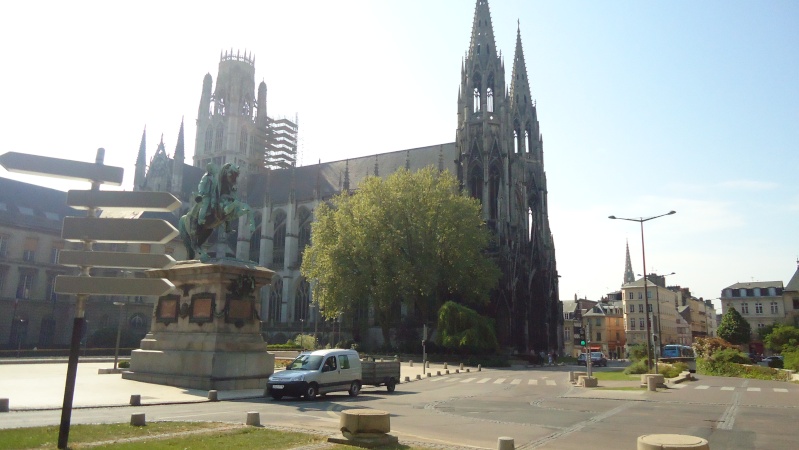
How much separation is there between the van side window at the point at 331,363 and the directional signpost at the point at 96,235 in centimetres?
1069

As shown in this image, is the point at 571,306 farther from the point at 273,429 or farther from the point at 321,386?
the point at 273,429

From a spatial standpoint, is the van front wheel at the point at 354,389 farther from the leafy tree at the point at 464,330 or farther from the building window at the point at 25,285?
the building window at the point at 25,285

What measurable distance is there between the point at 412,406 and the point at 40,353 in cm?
3843

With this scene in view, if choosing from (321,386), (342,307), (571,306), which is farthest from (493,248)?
(571,306)

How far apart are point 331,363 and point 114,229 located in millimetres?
11325

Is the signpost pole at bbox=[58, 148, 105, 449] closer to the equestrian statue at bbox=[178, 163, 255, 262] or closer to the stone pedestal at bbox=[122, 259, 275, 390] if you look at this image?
the stone pedestal at bbox=[122, 259, 275, 390]

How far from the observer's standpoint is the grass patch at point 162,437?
8438mm

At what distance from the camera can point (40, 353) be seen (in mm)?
43625

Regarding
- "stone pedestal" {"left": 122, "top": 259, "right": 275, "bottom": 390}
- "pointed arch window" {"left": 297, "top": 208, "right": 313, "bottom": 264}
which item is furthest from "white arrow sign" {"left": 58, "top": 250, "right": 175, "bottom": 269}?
"pointed arch window" {"left": 297, "top": 208, "right": 313, "bottom": 264}

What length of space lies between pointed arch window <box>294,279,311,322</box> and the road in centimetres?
4365

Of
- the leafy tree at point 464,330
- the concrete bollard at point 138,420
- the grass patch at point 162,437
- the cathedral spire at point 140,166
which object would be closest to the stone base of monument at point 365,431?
the grass patch at point 162,437

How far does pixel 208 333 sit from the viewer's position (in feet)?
62.5

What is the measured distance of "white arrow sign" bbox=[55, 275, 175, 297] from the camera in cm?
Result: 830

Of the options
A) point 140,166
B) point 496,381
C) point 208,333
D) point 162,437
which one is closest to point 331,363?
point 208,333
